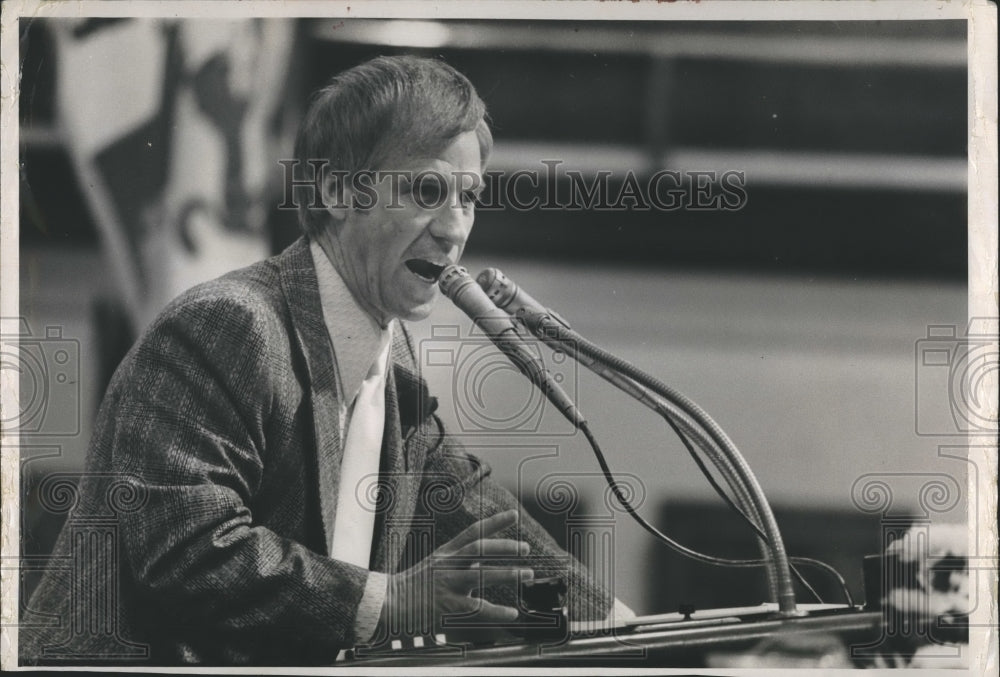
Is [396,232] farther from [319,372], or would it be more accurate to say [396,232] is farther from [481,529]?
[481,529]

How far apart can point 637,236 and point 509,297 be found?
29cm

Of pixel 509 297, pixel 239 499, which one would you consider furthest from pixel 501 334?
pixel 239 499

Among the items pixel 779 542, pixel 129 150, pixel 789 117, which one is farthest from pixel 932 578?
pixel 129 150

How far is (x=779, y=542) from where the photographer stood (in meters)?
2.22

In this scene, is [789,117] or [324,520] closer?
[324,520]

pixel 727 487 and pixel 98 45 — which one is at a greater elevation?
pixel 98 45

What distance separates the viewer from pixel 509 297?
7.36 ft

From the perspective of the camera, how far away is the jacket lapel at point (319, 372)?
2.12m

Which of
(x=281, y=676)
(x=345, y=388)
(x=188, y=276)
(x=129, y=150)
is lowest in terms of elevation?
(x=281, y=676)

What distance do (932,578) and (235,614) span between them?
139 centimetres

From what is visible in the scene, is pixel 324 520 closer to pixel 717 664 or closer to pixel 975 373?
pixel 717 664

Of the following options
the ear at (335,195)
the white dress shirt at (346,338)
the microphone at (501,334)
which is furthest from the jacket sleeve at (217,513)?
the microphone at (501,334)

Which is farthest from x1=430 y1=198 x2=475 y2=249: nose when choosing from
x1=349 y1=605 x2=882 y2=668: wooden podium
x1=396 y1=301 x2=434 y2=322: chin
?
x1=349 y1=605 x2=882 y2=668: wooden podium

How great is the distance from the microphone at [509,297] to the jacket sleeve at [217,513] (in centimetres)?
44
